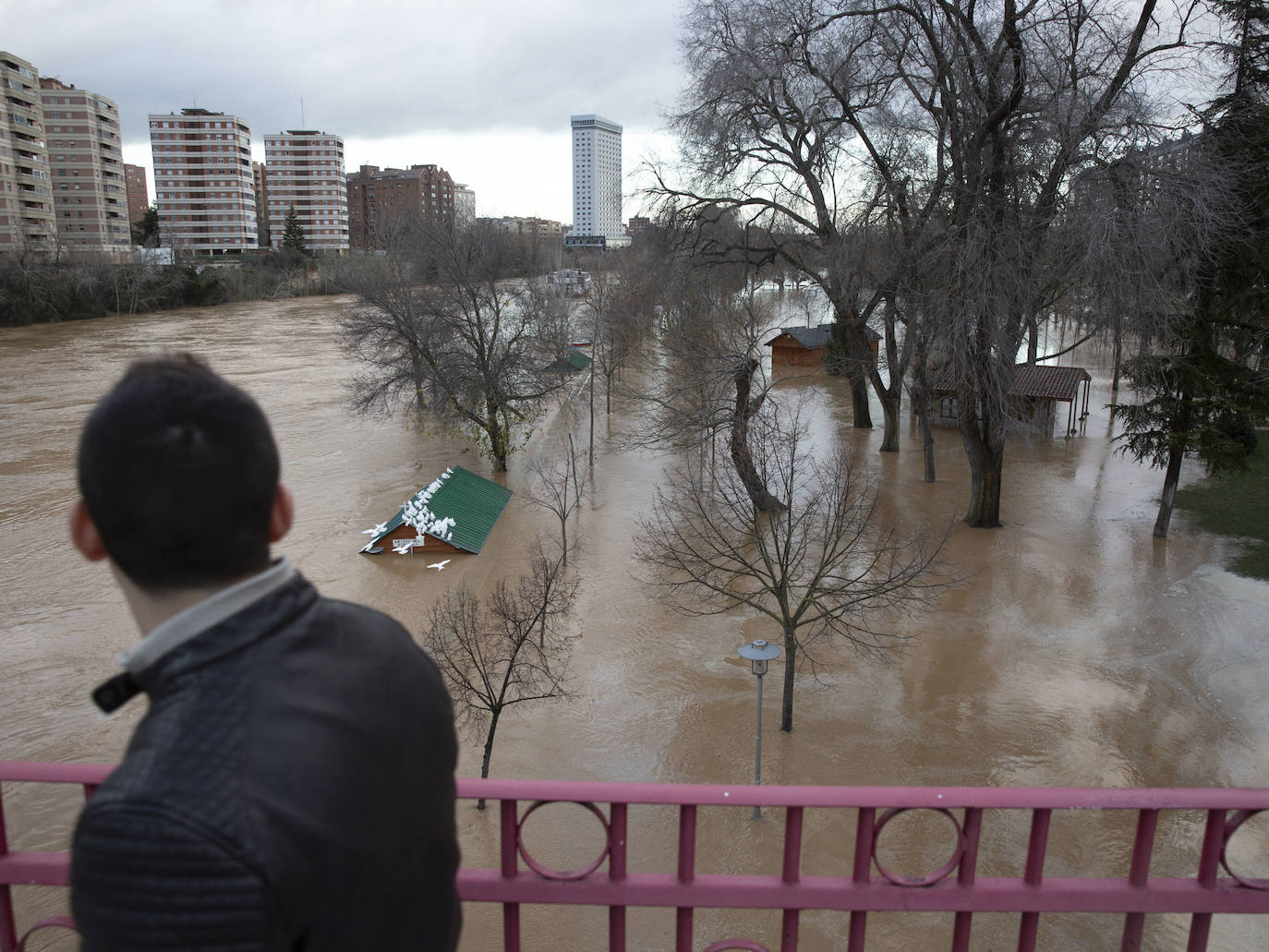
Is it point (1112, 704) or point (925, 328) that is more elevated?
point (925, 328)

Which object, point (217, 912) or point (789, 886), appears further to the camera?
point (789, 886)

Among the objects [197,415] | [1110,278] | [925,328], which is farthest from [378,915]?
[925,328]

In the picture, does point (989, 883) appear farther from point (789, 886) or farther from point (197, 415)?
point (197, 415)

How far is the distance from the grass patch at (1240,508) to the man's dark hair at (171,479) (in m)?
21.1

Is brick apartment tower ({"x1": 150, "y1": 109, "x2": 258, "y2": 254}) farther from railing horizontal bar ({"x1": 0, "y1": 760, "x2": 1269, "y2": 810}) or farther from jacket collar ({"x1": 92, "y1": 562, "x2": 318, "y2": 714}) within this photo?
jacket collar ({"x1": 92, "y1": 562, "x2": 318, "y2": 714})

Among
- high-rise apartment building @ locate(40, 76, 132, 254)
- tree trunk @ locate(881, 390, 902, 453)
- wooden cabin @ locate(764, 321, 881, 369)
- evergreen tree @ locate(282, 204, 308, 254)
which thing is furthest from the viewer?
evergreen tree @ locate(282, 204, 308, 254)

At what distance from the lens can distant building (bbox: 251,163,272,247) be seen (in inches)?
5162

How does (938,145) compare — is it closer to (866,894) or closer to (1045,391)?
(1045,391)

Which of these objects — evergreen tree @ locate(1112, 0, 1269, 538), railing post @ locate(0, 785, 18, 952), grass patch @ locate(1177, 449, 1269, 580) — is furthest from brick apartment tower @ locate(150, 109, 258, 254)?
railing post @ locate(0, 785, 18, 952)

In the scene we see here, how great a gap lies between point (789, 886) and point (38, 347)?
212 ft

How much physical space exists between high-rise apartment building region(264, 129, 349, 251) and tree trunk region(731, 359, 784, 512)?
123732mm

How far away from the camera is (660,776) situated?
11.8m

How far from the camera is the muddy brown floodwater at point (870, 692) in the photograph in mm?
10070

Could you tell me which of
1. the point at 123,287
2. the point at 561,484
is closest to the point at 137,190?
the point at 123,287
